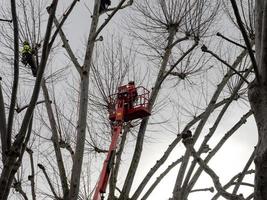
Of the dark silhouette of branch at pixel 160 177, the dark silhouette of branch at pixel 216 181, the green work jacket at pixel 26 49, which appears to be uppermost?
the green work jacket at pixel 26 49

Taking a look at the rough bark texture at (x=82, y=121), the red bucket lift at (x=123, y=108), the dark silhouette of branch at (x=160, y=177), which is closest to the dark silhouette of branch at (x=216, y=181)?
the rough bark texture at (x=82, y=121)

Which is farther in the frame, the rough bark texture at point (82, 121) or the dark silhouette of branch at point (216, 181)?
the rough bark texture at point (82, 121)

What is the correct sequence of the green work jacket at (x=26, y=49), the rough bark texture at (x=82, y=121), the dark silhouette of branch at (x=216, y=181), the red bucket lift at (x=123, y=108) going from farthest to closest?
the red bucket lift at (x=123, y=108)
the green work jacket at (x=26, y=49)
the rough bark texture at (x=82, y=121)
the dark silhouette of branch at (x=216, y=181)

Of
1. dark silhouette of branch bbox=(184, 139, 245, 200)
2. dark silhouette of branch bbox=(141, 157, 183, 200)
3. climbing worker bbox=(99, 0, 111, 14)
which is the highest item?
climbing worker bbox=(99, 0, 111, 14)

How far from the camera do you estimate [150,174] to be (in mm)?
4719

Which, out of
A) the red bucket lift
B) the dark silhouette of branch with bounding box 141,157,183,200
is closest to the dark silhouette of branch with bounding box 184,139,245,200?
the dark silhouette of branch with bounding box 141,157,183,200

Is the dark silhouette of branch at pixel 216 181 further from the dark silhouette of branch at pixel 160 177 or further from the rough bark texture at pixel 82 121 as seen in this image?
the dark silhouette of branch at pixel 160 177

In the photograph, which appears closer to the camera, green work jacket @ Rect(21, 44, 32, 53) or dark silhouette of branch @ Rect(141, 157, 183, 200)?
green work jacket @ Rect(21, 44, 32, 53)

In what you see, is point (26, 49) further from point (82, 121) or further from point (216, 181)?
point (216, 181)

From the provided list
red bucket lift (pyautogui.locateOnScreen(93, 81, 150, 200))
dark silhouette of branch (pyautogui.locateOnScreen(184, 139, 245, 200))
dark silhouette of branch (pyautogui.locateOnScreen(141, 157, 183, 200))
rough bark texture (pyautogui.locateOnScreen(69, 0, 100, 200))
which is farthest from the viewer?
red bucket lift (pyautogui.locateOnScreen(93, 81, 150, 200))

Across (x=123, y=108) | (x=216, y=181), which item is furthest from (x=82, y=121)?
(x=123, y=108)

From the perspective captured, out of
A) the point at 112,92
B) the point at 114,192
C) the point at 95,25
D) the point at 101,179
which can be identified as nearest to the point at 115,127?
the point at 112,92

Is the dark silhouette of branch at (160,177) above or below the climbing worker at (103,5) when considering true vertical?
below

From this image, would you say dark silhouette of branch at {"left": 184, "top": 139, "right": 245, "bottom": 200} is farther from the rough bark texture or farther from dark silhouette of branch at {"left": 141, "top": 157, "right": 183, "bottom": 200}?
dark silhouette of branch at {"left": 141, "top": 157, "right": 183, "bottom": 200}
